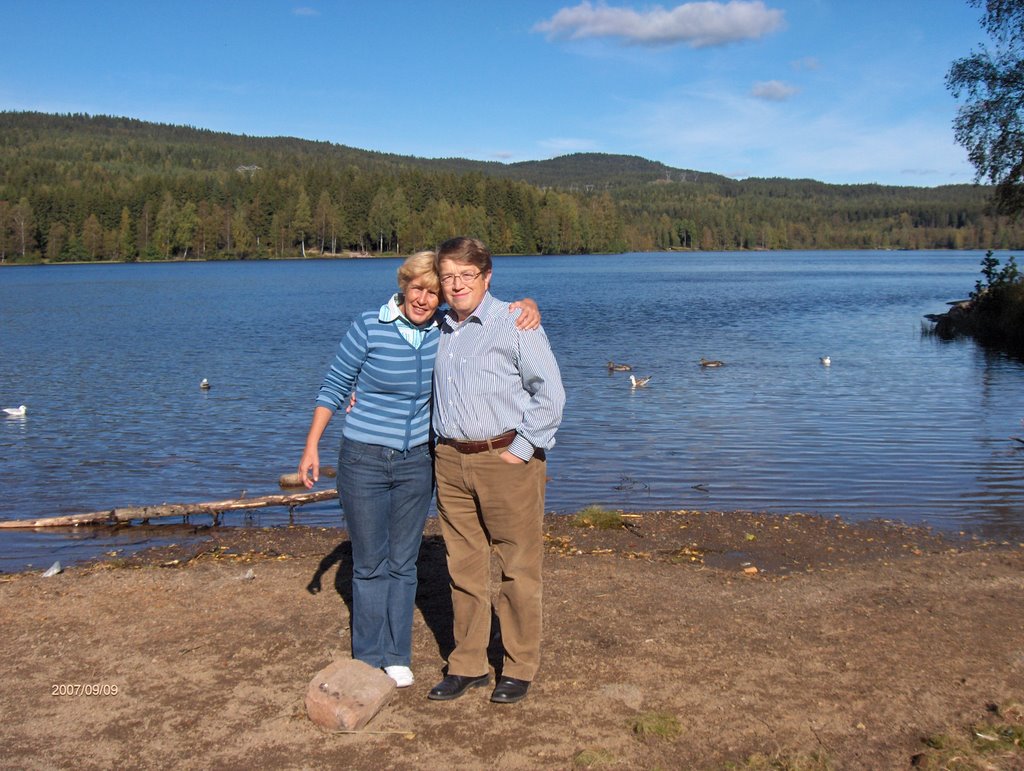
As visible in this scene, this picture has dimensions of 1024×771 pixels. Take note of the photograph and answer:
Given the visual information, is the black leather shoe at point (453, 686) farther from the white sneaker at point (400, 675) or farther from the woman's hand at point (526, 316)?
the woman's hand at point (526, 316)

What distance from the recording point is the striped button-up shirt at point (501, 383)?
461cm

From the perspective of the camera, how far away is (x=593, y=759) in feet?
13.8

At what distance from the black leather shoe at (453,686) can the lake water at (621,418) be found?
19.0ft

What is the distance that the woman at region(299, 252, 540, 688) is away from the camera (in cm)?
483

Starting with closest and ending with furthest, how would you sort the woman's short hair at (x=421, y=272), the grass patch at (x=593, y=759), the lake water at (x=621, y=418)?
the grass patch at (x=593, y=759), the woman's short hair at (x=421, y=272), the lake water at (x=621, y=418)

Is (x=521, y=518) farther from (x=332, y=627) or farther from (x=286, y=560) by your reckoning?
(x=286, y=560)

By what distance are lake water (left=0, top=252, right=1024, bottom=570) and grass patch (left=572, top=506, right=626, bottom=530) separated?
1821 millimetres

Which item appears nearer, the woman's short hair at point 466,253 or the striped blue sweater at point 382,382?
the woman's short hair at point 466,253

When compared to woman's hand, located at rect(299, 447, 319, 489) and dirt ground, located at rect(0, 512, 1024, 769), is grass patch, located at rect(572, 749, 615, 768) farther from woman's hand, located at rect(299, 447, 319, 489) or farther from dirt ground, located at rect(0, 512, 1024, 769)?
woman's hand, located at rect(299, 447, 319, 489)

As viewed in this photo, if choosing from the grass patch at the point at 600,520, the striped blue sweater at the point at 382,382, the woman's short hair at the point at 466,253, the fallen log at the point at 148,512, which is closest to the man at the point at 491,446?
the woman's short hair at the point at 466,253

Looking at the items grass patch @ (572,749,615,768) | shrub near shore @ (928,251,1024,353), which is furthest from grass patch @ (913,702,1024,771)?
shrub near shore @ (928,251,1024,353)

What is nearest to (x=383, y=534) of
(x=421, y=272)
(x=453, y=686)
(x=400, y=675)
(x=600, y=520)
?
(x=400, y=675)

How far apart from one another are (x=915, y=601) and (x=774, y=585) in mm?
988

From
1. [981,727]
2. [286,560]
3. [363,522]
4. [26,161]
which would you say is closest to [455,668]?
[363,522]
